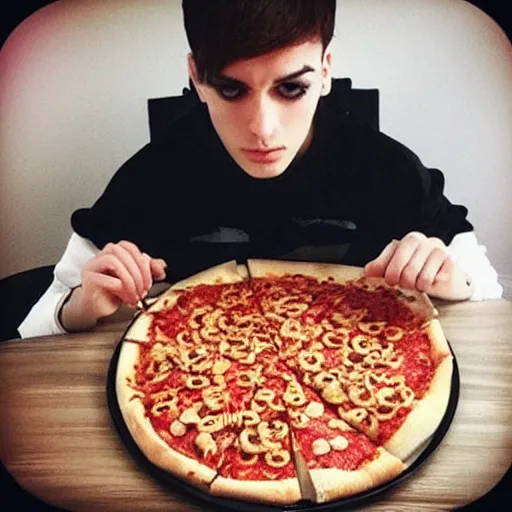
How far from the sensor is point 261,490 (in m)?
0.82

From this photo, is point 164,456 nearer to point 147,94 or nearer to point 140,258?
point 140,258

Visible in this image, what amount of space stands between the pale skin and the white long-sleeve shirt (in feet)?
0.04

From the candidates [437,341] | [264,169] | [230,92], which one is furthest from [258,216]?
[437,341]

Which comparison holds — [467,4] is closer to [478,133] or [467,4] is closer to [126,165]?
[478,133]

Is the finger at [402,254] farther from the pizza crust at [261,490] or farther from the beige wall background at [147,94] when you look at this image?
the pizza crust at [261,490]

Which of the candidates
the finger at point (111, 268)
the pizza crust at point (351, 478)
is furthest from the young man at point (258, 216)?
the pizza crust at point (351, 478)

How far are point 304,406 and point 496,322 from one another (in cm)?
26

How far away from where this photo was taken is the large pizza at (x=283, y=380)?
0.84m

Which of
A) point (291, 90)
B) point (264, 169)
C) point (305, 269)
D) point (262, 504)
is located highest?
point (291, 90)

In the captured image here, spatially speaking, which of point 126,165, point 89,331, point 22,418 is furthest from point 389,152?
point 22,418

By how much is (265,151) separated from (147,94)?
0.53 ft

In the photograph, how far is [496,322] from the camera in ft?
3.18

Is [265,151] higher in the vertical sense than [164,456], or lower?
higher

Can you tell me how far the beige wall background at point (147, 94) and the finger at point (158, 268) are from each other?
4.4 inches
